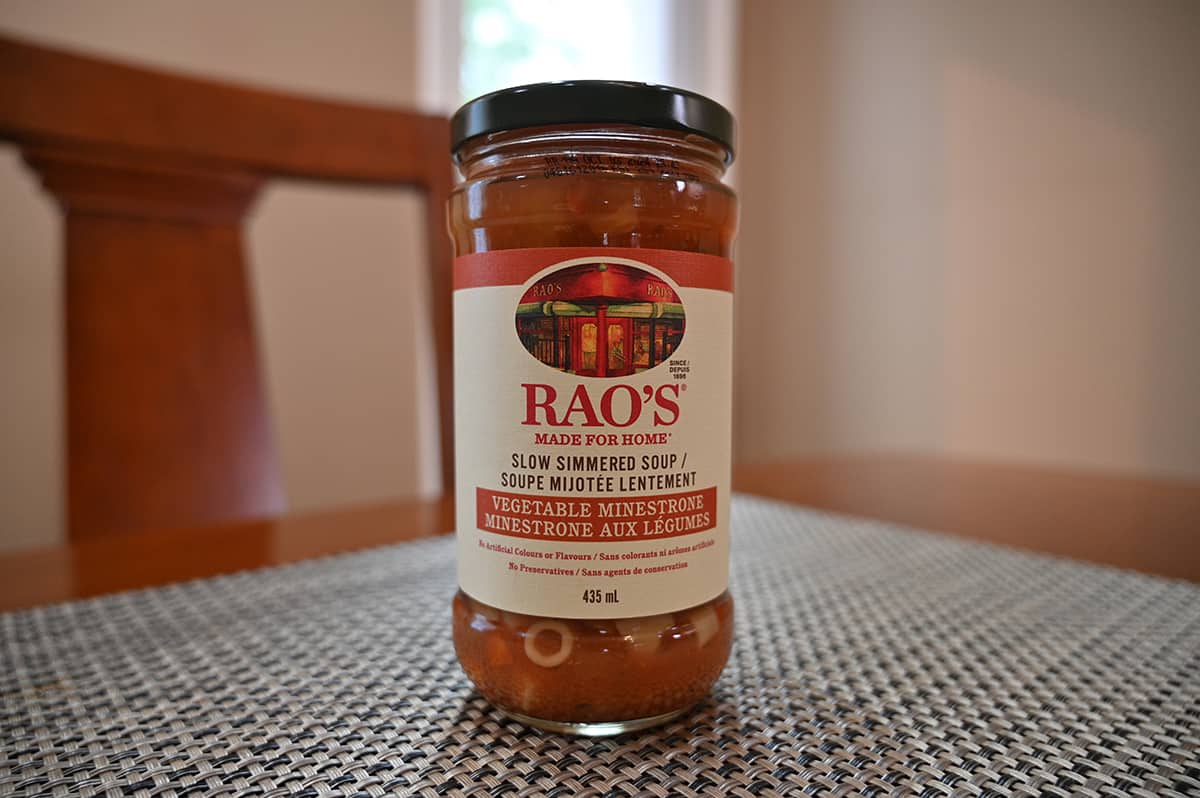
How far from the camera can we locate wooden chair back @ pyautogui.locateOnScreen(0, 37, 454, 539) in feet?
2.57

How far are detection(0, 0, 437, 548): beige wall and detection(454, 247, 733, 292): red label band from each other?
1360mm

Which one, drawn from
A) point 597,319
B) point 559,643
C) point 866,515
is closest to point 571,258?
point 597,319

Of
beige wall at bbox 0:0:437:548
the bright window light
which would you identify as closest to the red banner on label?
beige wall at bbox 0:0:437:548

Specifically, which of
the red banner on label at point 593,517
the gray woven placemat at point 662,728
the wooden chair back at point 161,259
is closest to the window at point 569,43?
the wooden chair back at point 161,259

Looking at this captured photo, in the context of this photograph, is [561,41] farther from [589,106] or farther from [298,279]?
[589,106]

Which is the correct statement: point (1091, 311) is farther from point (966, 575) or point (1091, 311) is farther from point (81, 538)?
point (81, 538)

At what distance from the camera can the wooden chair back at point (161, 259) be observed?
0.78 meters

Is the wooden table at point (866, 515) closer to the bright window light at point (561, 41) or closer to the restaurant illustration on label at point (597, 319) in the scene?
the restaurant illustration on label at point (597, 319)

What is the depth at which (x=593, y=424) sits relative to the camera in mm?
362

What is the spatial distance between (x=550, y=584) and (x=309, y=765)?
4.7 inches

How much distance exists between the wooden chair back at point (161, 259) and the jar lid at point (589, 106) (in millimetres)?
601

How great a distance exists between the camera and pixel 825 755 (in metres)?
0.34

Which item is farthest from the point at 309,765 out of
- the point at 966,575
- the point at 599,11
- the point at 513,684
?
the point at 599,11

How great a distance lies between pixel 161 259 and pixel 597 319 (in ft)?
2.18
